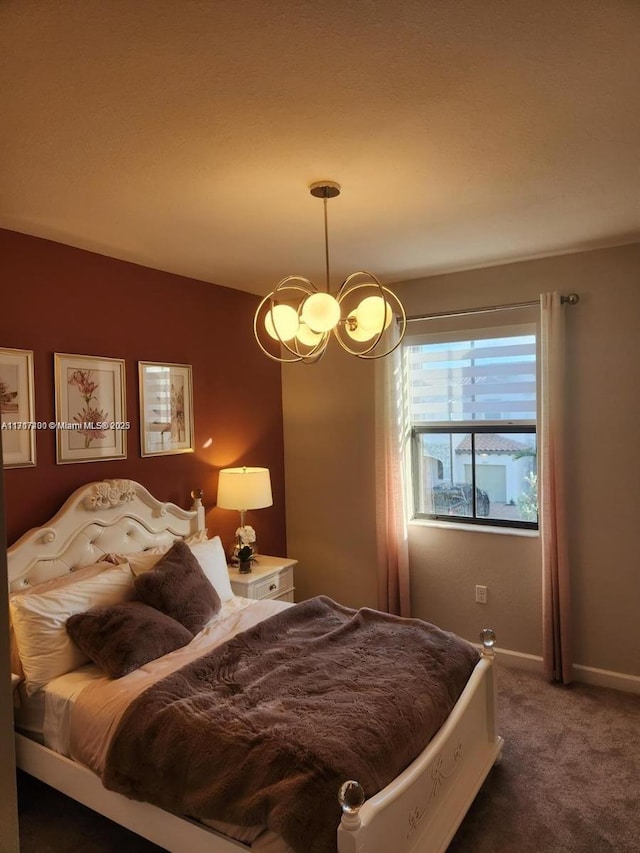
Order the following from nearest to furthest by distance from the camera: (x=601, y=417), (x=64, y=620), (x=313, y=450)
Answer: (x=64, y=620) → (x=601, y=417) → (x=313, y=450)

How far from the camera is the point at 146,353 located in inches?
137

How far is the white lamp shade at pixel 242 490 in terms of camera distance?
3725 mm

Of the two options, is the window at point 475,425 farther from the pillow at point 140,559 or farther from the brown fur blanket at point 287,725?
the pillow at point 140,559

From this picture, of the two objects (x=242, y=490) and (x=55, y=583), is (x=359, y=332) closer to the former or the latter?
(x=242, y=490)

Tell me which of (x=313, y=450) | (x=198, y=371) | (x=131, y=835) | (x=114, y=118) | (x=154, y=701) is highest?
(x=114, y=118)

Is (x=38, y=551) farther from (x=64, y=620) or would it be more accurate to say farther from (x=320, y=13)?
(x=320, y=13)

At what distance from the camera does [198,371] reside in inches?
151

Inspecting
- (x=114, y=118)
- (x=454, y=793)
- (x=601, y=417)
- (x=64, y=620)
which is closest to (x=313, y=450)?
(x=601, y=417)

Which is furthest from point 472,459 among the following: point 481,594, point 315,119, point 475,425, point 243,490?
point 315,119

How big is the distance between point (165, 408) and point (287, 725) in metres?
2.19

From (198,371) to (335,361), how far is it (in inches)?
41.7

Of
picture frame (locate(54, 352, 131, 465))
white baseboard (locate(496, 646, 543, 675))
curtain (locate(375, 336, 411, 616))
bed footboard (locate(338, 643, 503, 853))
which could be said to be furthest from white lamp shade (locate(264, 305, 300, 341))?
white baseboard (locate(496, 646, 543, 675))

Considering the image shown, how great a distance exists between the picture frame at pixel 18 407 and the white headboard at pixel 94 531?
0.34 metres

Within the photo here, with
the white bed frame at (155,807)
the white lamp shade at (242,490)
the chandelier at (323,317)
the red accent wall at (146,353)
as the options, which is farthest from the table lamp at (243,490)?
the chandelier at (323,317)
